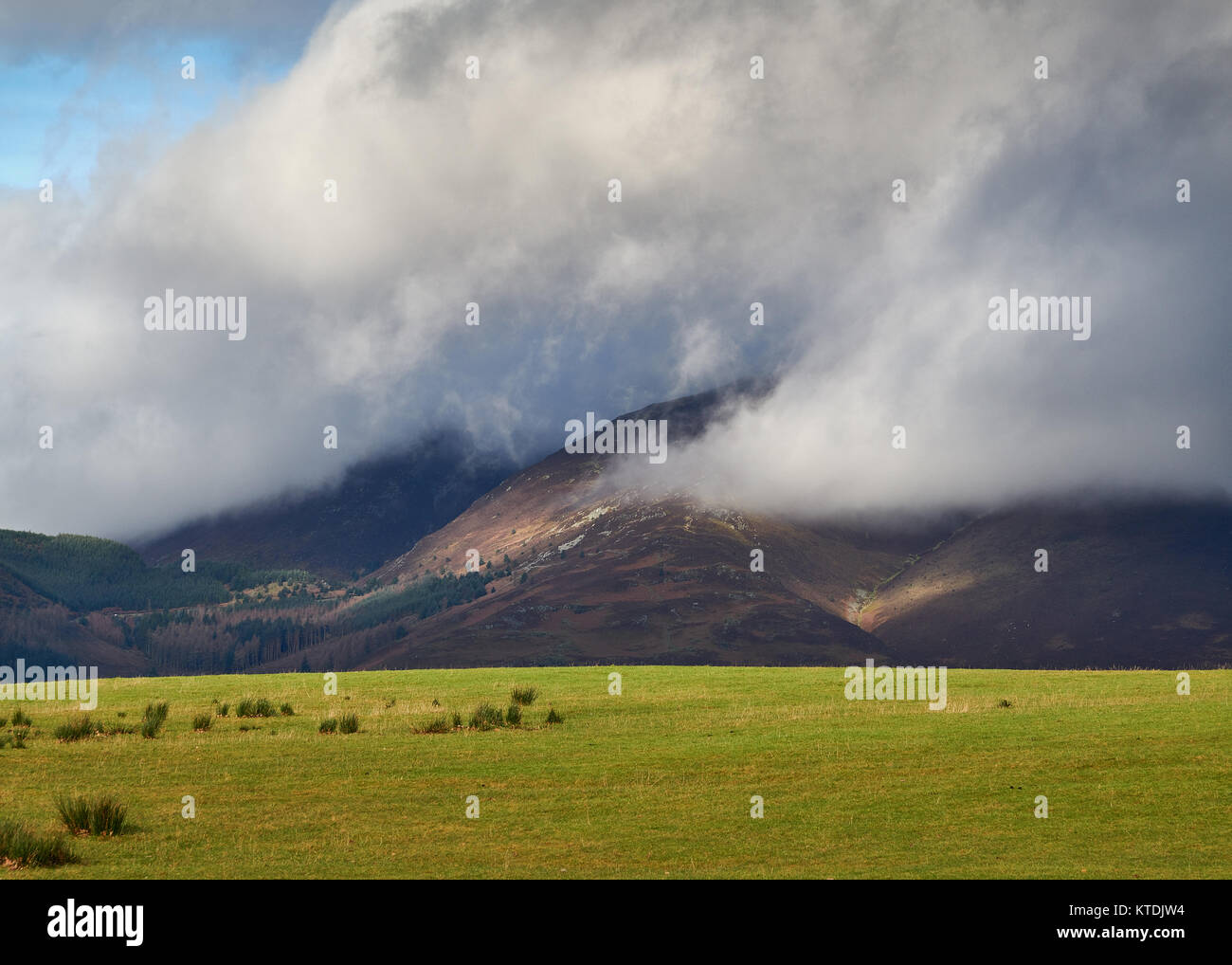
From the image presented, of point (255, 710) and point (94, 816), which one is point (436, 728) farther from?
point (94, 816)

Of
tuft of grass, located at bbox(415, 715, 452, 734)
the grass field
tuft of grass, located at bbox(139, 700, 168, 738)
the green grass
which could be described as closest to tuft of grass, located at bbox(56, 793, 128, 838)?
the grass field

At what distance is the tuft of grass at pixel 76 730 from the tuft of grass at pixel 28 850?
19.7 m

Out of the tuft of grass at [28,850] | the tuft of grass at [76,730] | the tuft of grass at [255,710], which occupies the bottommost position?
the tuft of grass at [28,850]

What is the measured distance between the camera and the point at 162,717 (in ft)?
165

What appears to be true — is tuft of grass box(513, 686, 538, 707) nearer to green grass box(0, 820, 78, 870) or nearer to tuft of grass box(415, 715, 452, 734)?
tuft of grass box(415, 715, 452, 734)

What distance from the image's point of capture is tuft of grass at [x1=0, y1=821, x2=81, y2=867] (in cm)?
2658

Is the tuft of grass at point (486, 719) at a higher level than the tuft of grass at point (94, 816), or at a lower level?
higher

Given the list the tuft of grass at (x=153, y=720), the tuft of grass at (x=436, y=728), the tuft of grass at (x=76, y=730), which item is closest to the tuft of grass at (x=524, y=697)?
the tuft of grass at (x=436, y=728)

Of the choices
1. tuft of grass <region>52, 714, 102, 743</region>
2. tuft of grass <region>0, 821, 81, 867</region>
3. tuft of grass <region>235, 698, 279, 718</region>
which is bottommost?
tuft of grass <region>0, 821, 81, 867</region>

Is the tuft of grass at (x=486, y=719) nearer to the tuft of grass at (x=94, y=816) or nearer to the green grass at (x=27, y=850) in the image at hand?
the tuft of grass at (x=94, y=816)

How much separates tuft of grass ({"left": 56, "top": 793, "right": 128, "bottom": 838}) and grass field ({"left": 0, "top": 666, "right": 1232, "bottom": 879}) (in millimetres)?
470

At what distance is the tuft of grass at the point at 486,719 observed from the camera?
158 feet
